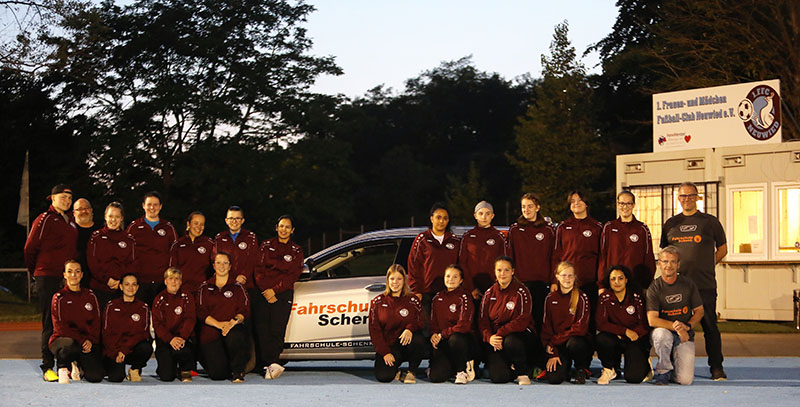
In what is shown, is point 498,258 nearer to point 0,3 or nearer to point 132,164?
point 0,3

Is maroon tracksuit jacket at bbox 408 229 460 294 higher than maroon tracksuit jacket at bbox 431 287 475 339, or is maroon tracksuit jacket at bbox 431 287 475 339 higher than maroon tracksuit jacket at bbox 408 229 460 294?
maroon tracksuit jacket at bbox 408 229 460 294

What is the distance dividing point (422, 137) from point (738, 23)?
141 ft

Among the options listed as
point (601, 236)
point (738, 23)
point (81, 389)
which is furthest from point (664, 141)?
point (738, 23)

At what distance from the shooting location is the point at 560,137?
41.8 metres

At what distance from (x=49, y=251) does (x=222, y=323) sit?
1.98 meters

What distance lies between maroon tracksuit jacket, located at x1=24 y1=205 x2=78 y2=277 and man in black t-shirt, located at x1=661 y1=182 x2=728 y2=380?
20.8ft

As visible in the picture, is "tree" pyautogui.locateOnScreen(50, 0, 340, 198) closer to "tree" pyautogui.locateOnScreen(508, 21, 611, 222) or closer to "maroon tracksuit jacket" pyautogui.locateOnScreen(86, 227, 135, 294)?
"tree" pyautogui.locateOnScreen(508, 21, 611, 222)

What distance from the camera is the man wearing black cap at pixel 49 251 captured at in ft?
34.0

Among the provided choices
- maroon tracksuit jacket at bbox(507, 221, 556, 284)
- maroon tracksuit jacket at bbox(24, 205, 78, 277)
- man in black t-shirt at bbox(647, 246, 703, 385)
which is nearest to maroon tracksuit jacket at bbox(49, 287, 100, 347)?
maroon tracksuit jacket at bbox(24, 205, 78, 277)

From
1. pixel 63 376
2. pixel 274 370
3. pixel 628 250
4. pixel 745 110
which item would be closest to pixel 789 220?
pixel 745 110

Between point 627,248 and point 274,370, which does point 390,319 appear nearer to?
point 274,370

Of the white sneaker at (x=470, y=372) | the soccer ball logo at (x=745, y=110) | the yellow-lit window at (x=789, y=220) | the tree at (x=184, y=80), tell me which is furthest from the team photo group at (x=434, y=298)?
the tree at (x=184, y=80)

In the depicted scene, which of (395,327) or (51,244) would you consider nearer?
Answer: (395,327)

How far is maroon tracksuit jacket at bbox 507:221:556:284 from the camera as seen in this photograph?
10289mm
